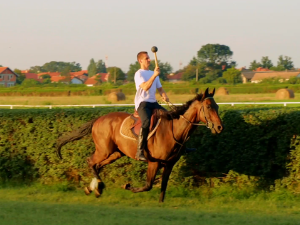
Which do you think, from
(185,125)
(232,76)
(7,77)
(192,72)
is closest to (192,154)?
(185,125)

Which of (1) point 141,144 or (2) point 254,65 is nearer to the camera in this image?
(1) point 141,144

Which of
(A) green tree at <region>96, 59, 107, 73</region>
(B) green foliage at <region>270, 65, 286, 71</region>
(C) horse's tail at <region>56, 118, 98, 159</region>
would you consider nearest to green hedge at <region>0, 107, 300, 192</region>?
(C) horse's tail at <region>56, 118, 98, 159</region>

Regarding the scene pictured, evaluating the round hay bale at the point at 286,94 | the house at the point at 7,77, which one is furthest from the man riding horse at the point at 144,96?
the house at the point at 7,77

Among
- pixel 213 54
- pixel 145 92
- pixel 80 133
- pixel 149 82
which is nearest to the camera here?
pixel 149 82

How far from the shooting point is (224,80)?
69000 mm

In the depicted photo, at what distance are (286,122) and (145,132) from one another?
2731 millimetres

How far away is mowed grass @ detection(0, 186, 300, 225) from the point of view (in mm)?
6723

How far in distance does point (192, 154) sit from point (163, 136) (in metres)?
1.56

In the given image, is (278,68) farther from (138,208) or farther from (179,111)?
(138,208)

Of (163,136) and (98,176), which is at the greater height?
(163,136)

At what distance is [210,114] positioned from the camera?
7871mm

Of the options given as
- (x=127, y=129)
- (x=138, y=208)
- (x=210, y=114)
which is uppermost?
(x=210, y=114)

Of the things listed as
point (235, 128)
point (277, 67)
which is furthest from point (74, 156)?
point (277, 67)

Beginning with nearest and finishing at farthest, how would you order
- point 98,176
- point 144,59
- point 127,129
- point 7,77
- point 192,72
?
point 144,59 → point 127,129 → point 98,176 → point 192,72 → point 7,77
